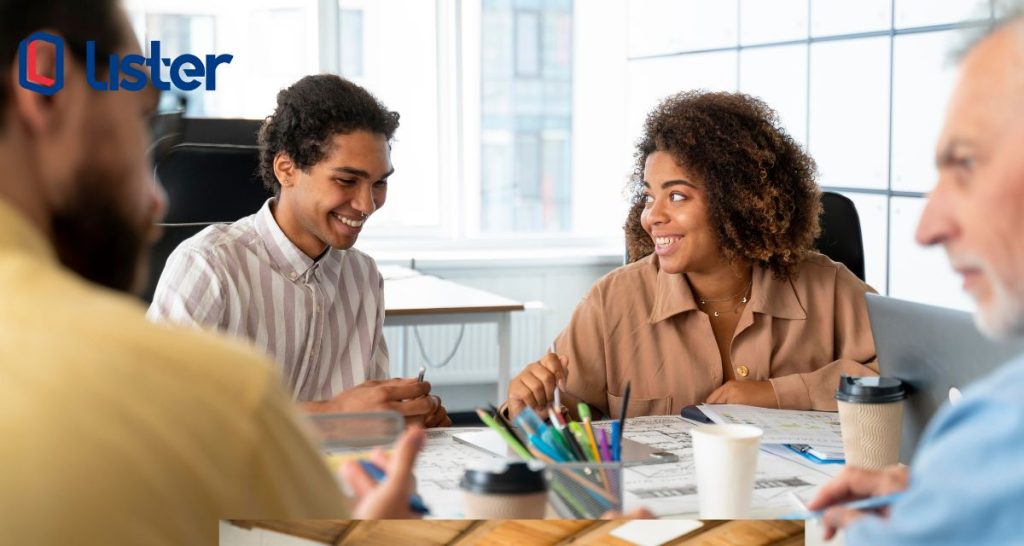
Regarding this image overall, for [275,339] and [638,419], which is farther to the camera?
[638,419]

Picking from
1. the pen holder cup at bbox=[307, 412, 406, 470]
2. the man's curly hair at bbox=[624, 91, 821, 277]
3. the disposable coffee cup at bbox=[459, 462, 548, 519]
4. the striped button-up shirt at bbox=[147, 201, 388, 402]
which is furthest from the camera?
the man's curly hair at bbox=[624, 91, 821, 277]

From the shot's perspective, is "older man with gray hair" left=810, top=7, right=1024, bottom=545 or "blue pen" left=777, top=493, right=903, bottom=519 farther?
"blue pen" left=777, top=493, right=903, bottom=519

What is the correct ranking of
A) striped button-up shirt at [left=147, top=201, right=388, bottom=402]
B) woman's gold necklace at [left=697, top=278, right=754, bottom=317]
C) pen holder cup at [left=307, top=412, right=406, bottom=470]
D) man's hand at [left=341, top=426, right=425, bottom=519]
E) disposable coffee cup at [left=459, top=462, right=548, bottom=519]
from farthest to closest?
woman's gold necklace at [left=697, top=278, right=754, bottom=317]
striped button-up shirt at [left=147, top=201, right=388, bottom=402]
disposable coffee cup at [left=459, top=462, right=548, bottom=519]
pen holder cup at [left=307, top=412, right=406, bottom=470]
man's hand at [left=341, top=426, right=425, bottom=519]

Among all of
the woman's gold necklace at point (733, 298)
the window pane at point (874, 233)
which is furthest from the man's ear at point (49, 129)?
the woman's gold necklace at point (733, 298)

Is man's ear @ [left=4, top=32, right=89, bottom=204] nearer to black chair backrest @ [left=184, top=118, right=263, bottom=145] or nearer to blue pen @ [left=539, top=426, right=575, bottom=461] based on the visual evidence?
black chair backrest @ [left=184, top=118, right=263, bottom=145]

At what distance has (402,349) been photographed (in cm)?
108

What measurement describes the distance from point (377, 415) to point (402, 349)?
0.18 m

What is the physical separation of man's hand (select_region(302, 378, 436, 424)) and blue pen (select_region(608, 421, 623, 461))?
18 cm

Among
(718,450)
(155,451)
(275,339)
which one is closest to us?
(155,451)

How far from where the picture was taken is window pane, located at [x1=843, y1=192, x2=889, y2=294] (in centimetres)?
100

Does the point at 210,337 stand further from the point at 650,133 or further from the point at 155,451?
the point at 650,133

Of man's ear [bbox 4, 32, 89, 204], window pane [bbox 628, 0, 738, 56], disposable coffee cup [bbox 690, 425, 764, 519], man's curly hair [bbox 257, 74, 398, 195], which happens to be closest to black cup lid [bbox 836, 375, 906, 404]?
disposable coffee cup [bbox 690, 425, 764, 519]

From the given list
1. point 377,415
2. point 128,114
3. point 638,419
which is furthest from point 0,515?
point 638,419

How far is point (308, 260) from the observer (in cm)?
99
